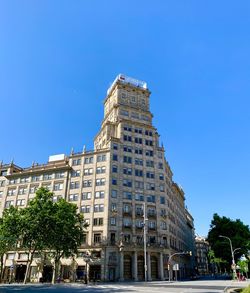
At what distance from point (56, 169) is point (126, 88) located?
91.6ft

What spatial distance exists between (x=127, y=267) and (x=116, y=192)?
48.7 feet

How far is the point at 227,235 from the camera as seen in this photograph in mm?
62406

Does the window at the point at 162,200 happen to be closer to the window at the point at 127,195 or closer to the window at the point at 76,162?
the window at the point at 127,195

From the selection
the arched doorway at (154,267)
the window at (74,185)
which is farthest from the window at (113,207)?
the arched doorway at (154,267)

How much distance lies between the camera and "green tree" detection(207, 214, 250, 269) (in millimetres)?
59969

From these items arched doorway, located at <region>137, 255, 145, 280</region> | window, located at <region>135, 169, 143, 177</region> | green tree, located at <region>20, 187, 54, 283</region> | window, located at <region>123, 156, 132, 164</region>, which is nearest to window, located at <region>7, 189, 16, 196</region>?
green tree, located at <region>20, 187, 54, 283</region>

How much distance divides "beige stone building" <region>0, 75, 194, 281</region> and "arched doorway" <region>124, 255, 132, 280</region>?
6.9 inches

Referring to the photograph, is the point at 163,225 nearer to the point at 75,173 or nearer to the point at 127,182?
the point at 127,182

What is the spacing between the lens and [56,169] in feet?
218

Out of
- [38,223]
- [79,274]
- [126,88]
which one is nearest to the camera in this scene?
[38,223]

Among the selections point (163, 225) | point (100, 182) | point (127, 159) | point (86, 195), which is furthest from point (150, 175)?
point (86, 195)

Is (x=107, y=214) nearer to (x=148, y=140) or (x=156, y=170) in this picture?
(x=156, y=170)

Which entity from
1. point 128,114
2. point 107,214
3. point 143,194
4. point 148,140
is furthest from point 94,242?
point 128,114

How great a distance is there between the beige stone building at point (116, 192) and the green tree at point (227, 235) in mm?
9597
